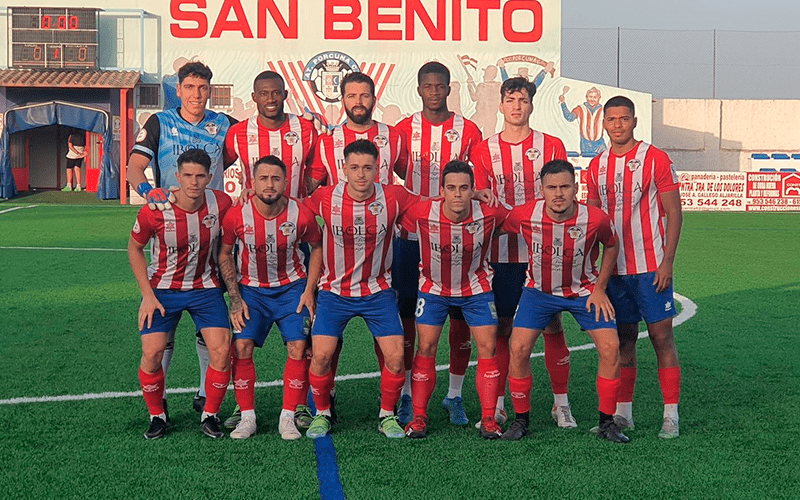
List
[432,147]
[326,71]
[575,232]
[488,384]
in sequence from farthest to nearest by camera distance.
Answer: [326,71] < [432,147] < [488,384] < [575,232]

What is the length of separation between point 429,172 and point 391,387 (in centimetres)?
129

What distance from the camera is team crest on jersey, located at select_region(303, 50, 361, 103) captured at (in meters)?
28.6

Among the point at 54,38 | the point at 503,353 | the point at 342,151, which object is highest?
the point at 54,38

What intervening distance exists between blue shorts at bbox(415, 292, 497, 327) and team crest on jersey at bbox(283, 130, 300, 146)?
3.79 ft

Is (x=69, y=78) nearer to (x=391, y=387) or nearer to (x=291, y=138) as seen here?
(x=291, y=138)

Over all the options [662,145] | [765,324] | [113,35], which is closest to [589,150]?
[662,145]

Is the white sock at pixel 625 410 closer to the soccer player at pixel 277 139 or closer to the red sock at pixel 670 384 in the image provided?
the red sock at pixel 670 384

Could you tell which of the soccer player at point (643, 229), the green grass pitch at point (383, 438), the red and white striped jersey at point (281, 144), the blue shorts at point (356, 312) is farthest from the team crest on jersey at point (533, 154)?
the green grass pitch at point (383, 438)

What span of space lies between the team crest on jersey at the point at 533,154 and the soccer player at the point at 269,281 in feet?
4.02

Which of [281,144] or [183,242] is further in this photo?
[281,144]

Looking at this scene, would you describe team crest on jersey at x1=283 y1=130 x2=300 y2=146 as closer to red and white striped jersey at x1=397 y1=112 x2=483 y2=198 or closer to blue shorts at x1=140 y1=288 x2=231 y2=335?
red and white striped jersey at x1=397 y1=112 x2=483 y2=198

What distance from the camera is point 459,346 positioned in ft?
18.1

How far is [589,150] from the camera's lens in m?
28.8

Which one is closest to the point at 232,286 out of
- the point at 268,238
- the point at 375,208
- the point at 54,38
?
the point at 268,238
